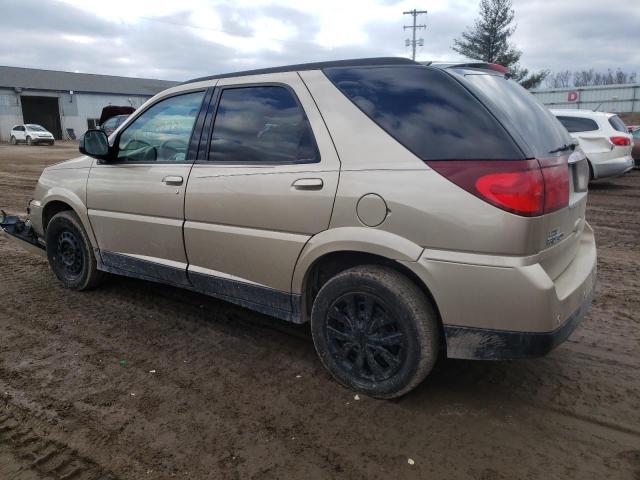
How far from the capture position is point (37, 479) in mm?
2371

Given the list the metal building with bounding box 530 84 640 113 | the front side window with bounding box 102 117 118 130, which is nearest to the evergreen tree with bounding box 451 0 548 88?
the metal building with bounding box 530 84 640 113

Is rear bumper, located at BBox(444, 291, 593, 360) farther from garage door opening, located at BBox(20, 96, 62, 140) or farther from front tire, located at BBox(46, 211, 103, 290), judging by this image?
garage door opening, located at BBox(20, 96, 62, 140)

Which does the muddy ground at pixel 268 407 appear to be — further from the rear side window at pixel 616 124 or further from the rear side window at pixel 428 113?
the rear side window at pixel 616 124

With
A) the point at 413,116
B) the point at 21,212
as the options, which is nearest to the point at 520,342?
the point at 413,116

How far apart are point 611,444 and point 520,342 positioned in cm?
69

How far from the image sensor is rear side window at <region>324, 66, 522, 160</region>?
8.38 ft

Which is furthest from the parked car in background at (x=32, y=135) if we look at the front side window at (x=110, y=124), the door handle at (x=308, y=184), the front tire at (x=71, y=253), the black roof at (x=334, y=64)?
the door handle at (x=308, y=184)

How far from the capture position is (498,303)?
8.20ft

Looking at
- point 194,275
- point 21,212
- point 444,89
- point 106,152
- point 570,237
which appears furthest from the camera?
point 21,212

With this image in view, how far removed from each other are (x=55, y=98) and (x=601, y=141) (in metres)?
49.1

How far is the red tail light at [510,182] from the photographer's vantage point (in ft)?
8.01

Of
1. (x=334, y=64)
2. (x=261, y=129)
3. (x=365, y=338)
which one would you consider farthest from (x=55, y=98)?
(x=365, y=338)

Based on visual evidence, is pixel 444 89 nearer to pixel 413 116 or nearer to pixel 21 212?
pixel 413 116

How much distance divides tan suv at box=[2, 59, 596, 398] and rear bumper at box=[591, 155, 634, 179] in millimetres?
8837
